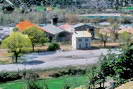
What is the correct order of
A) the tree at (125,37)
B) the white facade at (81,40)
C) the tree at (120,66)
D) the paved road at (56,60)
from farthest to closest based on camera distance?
the tree at (125,37)
the white facade at (81,40)
the paved road at (56,60)
the tree at (120,66)

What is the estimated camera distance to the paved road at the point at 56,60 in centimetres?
2653

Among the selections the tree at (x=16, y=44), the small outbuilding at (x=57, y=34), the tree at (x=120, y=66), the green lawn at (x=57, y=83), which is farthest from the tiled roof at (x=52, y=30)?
the tree at (x=120, y=66)

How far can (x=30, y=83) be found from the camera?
14.6 m

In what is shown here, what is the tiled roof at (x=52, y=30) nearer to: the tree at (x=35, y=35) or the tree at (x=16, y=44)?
the tree at (x=35, y=35)

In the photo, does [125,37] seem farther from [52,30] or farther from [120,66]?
[120,66]

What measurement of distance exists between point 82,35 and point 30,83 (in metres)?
21.5

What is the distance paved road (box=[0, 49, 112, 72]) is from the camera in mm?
26531

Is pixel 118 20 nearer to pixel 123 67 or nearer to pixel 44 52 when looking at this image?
pixel 44 52

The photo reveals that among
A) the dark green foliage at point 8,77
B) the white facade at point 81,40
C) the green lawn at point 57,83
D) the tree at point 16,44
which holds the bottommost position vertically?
the green lawn at point 57,83

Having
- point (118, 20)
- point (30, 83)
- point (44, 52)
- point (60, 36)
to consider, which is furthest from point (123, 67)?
point (118, 20)

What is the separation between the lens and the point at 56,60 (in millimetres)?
29266

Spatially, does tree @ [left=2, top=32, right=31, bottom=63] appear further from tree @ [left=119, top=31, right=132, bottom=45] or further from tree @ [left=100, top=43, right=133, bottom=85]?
tree @ [left=119, top=31, right=132, bottom=45]

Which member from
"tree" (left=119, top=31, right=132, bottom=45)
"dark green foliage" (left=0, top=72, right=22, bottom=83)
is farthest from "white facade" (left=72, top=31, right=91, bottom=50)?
"dark green foliage" (left=0, top=72, right=22, bottom=83)

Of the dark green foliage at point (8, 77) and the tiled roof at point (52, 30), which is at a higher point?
the tiled roof at point (52, 30)
